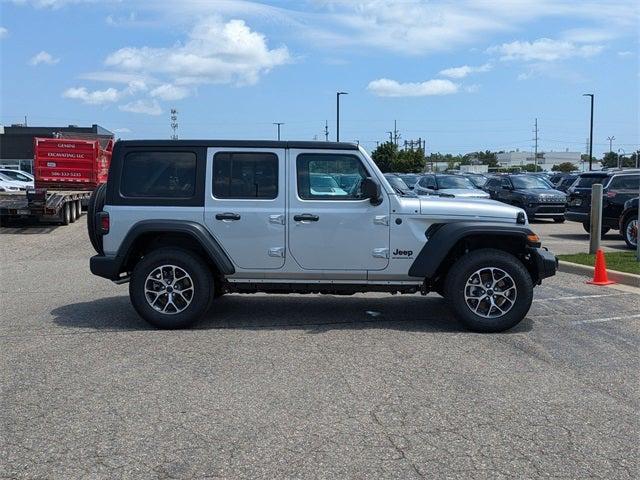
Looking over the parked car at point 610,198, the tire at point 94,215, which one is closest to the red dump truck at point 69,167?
the parked car at point 610,198

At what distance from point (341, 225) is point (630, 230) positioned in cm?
1008

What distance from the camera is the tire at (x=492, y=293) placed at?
725cm

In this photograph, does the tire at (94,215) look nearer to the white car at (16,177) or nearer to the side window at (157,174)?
the side window at (157,174)

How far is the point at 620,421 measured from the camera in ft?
15.6

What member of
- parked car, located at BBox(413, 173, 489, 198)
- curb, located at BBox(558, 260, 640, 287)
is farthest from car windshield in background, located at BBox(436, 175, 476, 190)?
curb, located at BBox(558, 260, 640, 287)

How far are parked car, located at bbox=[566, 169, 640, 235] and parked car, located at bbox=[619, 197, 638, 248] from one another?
1061 mm

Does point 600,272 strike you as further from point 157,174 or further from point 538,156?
point 538,156

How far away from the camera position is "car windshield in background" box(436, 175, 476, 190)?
26.6 meters

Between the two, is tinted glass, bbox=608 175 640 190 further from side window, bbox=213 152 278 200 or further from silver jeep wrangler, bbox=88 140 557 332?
side window, bbox=213 152 278 200

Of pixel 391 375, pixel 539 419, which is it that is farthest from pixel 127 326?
pixel 539 419

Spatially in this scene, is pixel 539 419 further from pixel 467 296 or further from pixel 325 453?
pixel 467 296

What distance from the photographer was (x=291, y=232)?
7414mm

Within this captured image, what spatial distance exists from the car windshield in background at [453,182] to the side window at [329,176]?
62.8 feet

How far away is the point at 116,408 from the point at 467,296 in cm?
377
